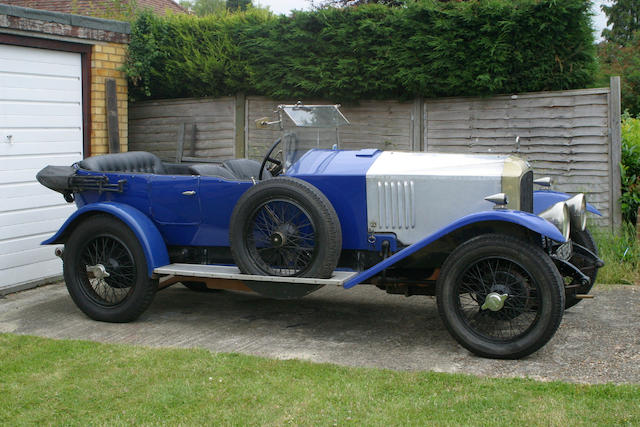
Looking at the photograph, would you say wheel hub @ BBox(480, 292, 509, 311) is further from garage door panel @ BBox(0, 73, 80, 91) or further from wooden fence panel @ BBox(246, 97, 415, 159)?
garage door panel @ BBox(0, 73, 80, 91)

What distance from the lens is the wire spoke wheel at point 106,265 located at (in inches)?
224

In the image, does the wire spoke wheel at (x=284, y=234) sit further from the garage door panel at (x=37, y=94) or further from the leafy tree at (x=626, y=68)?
the leafy tree at (x=626, y=68)

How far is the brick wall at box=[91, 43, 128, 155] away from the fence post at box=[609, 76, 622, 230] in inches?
215

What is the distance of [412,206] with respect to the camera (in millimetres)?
5156

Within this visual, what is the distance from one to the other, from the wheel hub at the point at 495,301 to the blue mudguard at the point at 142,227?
2.61 meters

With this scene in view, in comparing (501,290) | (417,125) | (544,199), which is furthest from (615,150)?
(501,290)

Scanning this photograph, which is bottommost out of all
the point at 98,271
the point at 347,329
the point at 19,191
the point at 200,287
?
the point at 347,329

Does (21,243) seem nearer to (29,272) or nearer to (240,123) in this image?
(29,272)

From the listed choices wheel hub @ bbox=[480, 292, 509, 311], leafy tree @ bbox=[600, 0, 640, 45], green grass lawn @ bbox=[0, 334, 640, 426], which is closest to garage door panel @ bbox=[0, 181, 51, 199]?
green grass lawn @ bbox=[0, 334, 640, 426]

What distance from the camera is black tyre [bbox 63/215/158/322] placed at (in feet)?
18.4

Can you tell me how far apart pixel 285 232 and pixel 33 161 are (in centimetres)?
339

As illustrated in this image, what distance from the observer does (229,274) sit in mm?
5281

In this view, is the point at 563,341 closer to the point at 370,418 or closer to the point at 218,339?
the point at 370,418

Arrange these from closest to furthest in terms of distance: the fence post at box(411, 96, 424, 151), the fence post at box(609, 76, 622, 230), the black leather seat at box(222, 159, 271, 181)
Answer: the black leather seat at box(222, 159, 271, 181)
the fence post at box(609, 76, 622, 230)
the fence post at box(411, 96, 424, 151)
